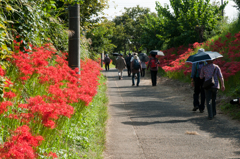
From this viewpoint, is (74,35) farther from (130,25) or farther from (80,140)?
(130,25)

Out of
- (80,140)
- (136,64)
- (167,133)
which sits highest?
(136,64)

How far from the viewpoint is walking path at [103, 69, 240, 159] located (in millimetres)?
5467

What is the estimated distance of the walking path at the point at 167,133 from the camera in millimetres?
5467

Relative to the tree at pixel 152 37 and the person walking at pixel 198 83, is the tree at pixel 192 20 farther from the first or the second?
the person walking at pixel 198 83

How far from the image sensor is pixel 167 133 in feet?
22.5

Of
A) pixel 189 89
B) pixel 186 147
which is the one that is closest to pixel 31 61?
pixel 186 147

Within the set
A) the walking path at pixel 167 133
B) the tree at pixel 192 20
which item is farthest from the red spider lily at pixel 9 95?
the tree at pixel 192 20

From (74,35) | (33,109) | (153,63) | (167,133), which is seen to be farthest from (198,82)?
(153,63)

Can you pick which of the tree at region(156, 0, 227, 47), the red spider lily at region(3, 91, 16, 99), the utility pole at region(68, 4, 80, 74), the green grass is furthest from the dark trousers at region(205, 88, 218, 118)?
the tree at region(156, 0, 227, 47)

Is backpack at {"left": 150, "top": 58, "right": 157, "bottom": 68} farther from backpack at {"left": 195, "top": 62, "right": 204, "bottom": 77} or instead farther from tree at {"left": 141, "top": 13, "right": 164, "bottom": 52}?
tree at {"left": 141, "top": 13, "right": 164, "bottom": 52}

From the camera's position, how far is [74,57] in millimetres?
6875

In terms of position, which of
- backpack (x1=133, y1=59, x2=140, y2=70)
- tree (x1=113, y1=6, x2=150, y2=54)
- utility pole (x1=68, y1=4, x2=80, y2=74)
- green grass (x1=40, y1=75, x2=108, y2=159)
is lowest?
green grass (x1=40, y1=75, x2=108, y2=159)

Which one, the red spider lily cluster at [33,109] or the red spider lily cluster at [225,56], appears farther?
the red spider lily cluster at [225,56]

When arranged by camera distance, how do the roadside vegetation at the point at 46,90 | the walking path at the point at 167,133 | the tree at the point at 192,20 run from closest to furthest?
the roadside vegetation at the point at 46,90
the walking path at the point at 167,133
the tree at the point at 192,20
